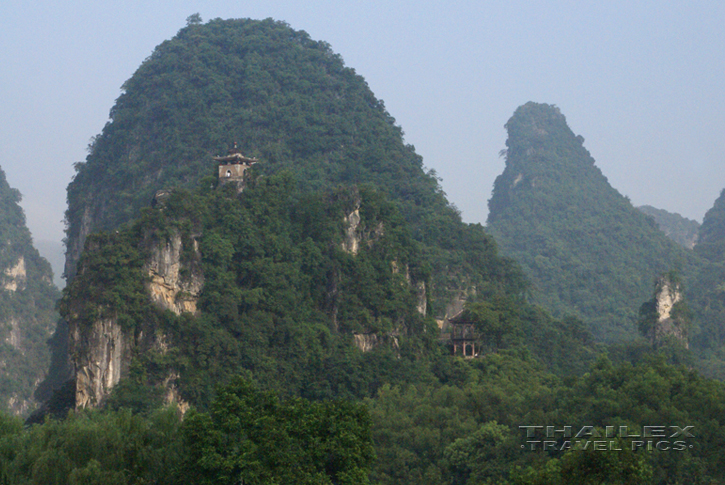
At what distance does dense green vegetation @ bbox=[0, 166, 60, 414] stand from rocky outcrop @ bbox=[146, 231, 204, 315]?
922 inches

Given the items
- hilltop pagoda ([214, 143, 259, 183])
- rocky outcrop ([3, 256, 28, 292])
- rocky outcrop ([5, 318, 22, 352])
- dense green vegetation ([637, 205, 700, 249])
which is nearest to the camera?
hilltop pagoda ([214, 143, 259, 183])

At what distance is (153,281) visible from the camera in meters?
34.9

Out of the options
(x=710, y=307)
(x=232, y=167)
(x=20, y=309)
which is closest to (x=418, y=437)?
(x=232, y=167)

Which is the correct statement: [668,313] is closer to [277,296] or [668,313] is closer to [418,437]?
[277,296]

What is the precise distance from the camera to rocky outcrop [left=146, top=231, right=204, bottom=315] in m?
35.0

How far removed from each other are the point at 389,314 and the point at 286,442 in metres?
18.4

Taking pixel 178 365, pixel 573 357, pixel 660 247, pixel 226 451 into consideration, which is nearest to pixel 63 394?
pixel 178 365

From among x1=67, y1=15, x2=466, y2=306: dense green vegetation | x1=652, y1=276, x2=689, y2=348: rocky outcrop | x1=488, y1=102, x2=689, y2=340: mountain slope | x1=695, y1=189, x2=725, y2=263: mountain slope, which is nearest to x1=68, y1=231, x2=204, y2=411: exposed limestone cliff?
x1=67, y1=15, x2=466, y2=306: dense green vegetation

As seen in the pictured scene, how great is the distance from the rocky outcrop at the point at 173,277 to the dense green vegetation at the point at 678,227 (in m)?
67.6

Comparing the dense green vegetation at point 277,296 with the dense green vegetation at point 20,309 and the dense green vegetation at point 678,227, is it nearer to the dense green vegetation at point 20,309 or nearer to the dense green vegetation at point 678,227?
the dense green vegetation at point 20,309

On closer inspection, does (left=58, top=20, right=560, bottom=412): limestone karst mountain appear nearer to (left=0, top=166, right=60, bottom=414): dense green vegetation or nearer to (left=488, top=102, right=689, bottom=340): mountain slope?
(left=0, top=166, right=60, bottom=414): dense green vegetation

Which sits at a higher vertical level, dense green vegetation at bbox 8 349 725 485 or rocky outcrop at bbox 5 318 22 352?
rocky outcrop at bbox 5 318 22 352

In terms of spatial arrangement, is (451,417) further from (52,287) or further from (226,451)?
(52,287)

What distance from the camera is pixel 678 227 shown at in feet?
323
